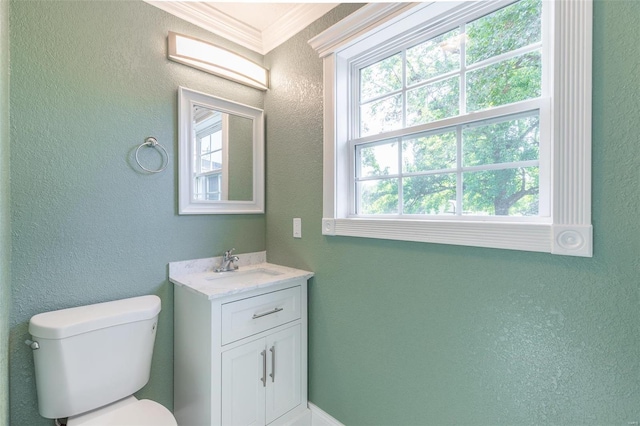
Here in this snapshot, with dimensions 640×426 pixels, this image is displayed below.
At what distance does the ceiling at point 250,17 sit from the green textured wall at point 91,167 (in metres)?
0.07

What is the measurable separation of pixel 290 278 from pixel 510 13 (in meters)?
1.50

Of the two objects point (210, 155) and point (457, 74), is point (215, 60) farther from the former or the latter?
point (457, 74)

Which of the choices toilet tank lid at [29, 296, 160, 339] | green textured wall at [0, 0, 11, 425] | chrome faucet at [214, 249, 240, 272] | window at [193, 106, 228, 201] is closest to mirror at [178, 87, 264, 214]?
window at [193, 106, 228, 201]

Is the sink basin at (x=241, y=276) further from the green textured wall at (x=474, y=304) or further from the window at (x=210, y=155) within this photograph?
the window at (x=210, y=155)

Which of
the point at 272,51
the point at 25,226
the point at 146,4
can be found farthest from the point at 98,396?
the point at 272,51

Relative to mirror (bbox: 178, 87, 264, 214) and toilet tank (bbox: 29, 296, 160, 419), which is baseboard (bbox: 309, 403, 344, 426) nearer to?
toilet tank (bbox: 29, 296, 160, 419)

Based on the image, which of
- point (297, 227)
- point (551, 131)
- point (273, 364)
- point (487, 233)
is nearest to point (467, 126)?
point (551, 131)

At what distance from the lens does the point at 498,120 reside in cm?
114

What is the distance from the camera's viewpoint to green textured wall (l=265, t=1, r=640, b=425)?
0.85 metres

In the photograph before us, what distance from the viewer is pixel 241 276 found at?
67.9 inches

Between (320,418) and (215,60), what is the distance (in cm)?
212

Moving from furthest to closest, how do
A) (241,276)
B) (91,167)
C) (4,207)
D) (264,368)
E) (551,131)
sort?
(241,276)
(264,368)
(91,167)
(4,207)
(551,131)

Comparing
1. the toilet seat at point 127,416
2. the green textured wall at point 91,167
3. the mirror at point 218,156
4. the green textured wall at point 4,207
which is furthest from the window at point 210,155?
the toilet seat at point 127,416

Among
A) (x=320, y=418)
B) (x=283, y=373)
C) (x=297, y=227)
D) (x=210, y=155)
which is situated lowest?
(x=320, y=418)
